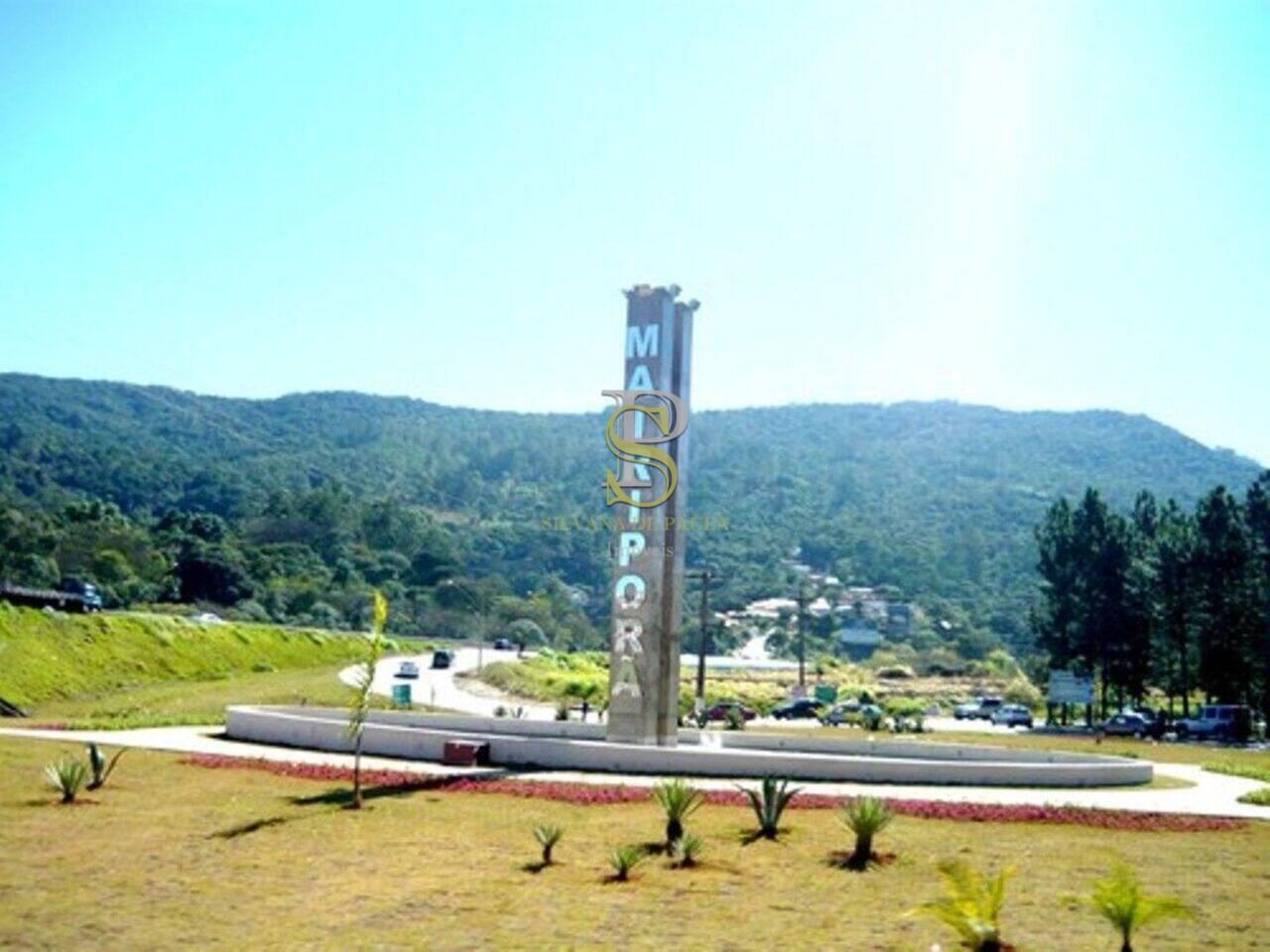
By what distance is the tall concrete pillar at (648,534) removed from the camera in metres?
32.6

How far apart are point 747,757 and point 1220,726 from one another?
40958 millimetres

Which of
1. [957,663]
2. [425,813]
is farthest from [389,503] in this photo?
[425,813]

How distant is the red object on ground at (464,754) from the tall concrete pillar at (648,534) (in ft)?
12.9

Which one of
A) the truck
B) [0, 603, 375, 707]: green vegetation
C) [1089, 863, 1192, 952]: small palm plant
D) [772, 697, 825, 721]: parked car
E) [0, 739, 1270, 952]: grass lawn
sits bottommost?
[0, 739, 1270, 952]: grass lawn

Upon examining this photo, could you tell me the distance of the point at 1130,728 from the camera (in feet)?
197

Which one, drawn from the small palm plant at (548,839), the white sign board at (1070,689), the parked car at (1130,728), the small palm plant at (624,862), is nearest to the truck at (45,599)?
the small palm plant at (548,839)

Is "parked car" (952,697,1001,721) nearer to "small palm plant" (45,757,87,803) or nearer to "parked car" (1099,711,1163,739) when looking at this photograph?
"parked car" (1099,711,1163,739)

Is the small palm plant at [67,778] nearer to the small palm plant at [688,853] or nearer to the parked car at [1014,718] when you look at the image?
the small palm plant at [688,853]

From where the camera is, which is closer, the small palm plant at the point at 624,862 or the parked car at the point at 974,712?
the small palm plant at the point at 624,862

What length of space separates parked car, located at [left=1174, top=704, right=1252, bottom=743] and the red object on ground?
140ft

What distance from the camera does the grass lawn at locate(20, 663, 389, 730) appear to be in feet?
134

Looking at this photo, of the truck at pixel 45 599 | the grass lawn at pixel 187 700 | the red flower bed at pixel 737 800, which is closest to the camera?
the red flower bed at pixel 737 800

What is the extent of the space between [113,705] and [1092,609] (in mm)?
52876

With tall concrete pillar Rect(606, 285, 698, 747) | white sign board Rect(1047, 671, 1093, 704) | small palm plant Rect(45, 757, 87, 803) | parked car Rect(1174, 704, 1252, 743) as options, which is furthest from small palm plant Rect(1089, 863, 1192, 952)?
white sign board Rect(1047, 671, 1093, 704)
